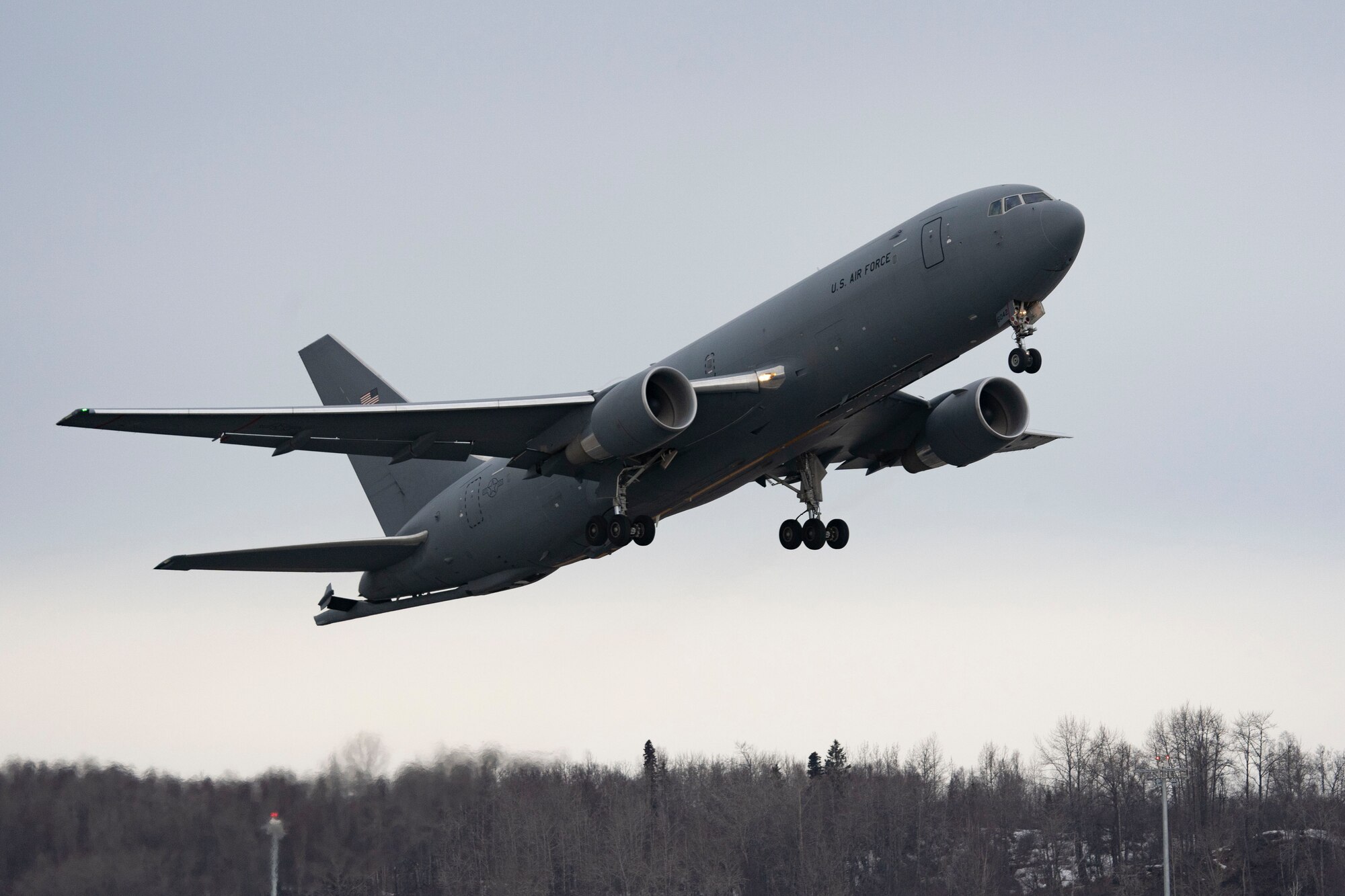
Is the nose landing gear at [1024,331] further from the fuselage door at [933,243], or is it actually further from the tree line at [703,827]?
the tree line at [703,827]

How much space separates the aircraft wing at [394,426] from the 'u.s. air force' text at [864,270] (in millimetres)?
5281

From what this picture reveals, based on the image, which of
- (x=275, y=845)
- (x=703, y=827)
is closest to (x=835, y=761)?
(x=703, y=827)

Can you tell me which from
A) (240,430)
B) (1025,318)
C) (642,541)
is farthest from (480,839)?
(1025,318)

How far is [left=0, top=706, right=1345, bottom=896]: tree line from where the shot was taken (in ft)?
126

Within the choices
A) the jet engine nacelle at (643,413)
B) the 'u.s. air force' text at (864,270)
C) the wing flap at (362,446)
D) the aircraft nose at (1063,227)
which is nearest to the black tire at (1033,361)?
the aircraft nose at (1063,227)

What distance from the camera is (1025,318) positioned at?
81.9ft

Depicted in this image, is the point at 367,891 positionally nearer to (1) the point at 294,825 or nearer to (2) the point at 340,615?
(1) the point at 294,825

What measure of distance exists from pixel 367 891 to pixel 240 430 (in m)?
18.2

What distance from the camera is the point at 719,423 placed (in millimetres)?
27484

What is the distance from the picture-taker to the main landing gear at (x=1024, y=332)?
24.5 metres

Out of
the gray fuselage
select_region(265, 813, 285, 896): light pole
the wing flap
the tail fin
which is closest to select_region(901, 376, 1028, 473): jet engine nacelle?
the gray fuselage

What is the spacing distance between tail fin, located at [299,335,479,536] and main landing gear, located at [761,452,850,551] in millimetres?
8398

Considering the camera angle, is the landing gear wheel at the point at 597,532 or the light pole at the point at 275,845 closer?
the landing gear wheel at the point at 597,532

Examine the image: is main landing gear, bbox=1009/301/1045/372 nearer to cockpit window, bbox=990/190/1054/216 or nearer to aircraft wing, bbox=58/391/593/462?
cockpit window, bbox=990/190/1054/216
